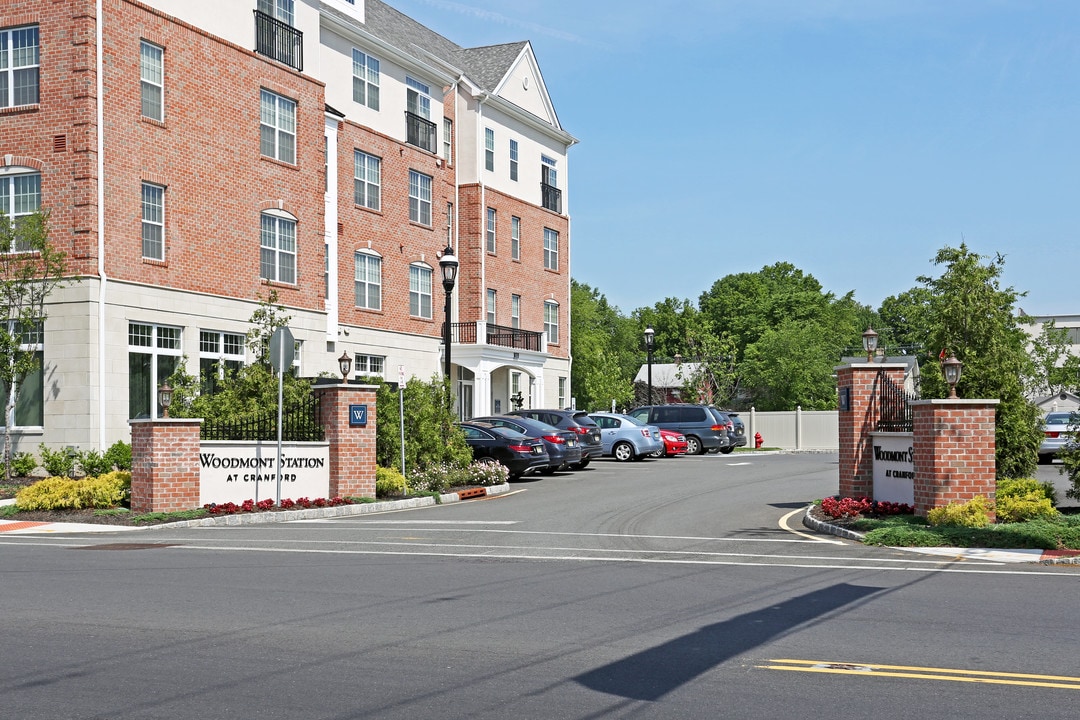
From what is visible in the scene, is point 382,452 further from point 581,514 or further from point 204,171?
point 204,171

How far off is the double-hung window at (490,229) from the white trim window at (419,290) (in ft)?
13.8

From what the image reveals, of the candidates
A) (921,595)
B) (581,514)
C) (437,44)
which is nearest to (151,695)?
(921,595)

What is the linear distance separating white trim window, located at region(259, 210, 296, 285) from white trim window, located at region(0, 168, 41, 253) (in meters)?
6.44

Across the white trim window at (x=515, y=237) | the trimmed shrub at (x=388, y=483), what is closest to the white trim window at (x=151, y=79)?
the trimmed shrub at (x=388, y=483)

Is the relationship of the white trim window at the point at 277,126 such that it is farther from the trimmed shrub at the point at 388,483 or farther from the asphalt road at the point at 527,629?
the asphalt road at the point at 527,629

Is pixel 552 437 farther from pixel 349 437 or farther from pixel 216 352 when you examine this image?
pixel 216 352

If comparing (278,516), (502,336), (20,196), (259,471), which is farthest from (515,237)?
(278,516)

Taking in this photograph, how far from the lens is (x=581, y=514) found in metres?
20.0

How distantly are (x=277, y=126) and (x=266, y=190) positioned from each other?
76.2 inches

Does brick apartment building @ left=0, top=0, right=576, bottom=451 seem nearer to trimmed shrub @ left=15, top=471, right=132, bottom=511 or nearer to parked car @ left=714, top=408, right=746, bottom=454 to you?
trimmed shrub @ left=15, top=471, right=132, bottom=511

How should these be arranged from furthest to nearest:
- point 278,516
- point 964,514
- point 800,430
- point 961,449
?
point 800,430 < point 278,516 < point 961,449 < point 964,514

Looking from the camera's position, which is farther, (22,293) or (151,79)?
(151,79)

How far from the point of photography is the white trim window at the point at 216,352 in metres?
28.7

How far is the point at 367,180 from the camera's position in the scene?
124 ft
